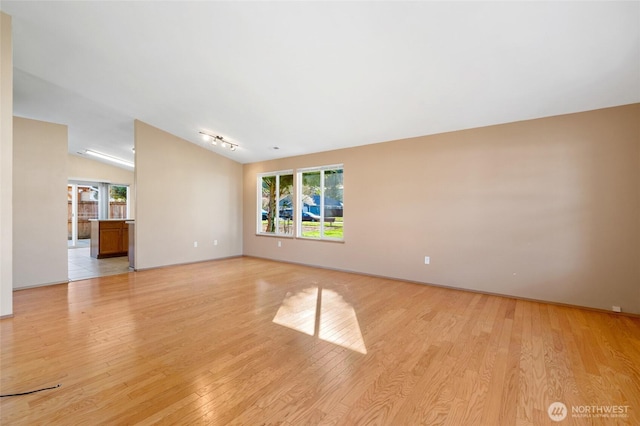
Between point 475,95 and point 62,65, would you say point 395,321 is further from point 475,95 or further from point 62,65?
point 62,65

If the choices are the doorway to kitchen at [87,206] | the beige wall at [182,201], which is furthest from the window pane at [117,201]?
the beige wall at [182,201]

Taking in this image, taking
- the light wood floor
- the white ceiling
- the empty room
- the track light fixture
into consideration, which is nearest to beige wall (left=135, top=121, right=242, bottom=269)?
the empty room

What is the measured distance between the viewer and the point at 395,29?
8.06 ft

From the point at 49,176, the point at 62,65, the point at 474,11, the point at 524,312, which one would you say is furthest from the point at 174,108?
the point at 524,312

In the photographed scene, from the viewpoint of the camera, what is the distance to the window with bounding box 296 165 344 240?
5702 millimetres

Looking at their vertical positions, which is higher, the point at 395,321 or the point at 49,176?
the point at 49,176

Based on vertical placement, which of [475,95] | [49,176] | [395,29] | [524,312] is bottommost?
[524,312]

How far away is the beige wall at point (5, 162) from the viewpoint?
9.64ft

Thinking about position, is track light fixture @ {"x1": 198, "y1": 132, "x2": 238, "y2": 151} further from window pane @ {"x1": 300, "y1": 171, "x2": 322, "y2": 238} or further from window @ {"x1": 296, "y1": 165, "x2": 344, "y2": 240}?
window pane @ {"x1": 300, "y1": 171, "x2": 322, "y2": 238}

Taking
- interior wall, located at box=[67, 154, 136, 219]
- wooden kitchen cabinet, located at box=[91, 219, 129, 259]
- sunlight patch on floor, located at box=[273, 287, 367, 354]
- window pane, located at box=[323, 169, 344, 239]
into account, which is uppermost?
interior wall, located at box=[67, 154, 136, 219]

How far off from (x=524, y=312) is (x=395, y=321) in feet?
5.38

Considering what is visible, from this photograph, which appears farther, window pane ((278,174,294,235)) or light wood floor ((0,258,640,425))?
window pane ((278,174,294,235))

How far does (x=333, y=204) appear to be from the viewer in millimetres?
5797

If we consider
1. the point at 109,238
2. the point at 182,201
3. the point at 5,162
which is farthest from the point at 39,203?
the point at 109,238
